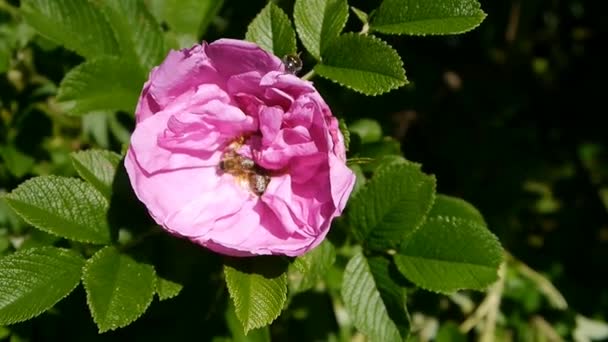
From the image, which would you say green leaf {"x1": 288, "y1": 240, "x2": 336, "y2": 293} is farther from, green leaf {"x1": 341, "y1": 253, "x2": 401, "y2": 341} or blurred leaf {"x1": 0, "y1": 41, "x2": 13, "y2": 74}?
blurred leaf {"x1": 0, "y1": 41, "x2": 13, "y2": 74}

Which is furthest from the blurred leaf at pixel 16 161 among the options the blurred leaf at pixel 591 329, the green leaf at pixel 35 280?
the blurred leaf at pixel 591 329

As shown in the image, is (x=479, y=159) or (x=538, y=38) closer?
(x=479, y=159)

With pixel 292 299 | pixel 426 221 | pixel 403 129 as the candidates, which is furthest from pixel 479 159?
pixel 426 221

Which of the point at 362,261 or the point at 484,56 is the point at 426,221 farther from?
the point at 484,56

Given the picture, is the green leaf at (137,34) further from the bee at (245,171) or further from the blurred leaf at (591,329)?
the blurred leaf at (591,329)

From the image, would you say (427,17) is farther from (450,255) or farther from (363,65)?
(450,255)

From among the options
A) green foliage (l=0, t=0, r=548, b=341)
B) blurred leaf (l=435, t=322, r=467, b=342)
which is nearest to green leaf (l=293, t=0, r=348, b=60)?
green foliage (l=0, t=0, r=548, b=341)

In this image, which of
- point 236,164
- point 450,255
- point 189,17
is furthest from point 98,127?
point 450,255
